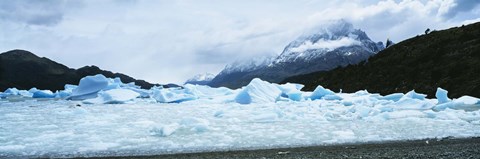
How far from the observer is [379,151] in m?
6.36

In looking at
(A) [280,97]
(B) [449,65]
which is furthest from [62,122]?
(B) [449,65]

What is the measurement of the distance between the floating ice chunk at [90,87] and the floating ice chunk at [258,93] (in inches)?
391

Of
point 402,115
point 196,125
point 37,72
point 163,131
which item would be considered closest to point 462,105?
point 402,115

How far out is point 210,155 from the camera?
21.6ft

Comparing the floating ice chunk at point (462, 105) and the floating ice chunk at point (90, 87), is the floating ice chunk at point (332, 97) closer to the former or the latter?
the floating ice chunk at point (462, 105)

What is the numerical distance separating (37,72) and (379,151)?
4035 inches

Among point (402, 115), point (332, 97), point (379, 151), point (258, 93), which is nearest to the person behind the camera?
point (379, 151)

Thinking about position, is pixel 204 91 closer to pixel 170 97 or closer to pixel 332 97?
pixel 170 97

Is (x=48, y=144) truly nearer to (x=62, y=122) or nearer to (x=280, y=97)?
(x=62, y=122)

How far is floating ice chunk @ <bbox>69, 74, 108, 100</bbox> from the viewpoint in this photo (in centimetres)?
2597

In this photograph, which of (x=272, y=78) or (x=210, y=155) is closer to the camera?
(x=210, y=155)

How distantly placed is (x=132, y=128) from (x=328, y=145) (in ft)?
15.9

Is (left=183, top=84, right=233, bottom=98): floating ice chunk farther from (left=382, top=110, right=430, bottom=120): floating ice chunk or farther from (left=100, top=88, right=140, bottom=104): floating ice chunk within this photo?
(left=382, top=110, right=430, bottom=120): floating ice chunk

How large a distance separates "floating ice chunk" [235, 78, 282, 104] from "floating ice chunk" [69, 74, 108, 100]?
993 centimetres
